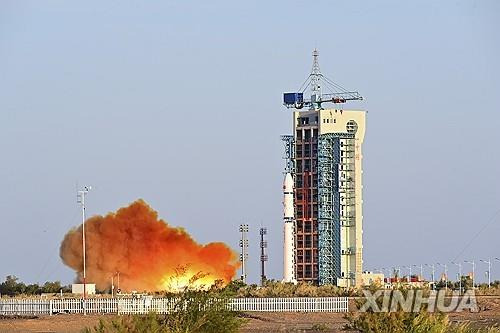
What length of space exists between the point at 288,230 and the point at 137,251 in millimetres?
11893

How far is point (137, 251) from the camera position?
91.1 m

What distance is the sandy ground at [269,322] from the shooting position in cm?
4909

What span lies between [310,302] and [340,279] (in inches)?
1319

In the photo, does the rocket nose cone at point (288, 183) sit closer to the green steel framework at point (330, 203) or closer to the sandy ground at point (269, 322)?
the green steel framework at point (330, 203)

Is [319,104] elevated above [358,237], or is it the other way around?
[319,104]

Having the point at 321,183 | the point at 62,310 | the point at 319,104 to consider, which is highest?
the point at 319,104

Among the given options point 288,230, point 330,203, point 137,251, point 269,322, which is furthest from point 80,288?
point 269,322

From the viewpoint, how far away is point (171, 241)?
91.0 m

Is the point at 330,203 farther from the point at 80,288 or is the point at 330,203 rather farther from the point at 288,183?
the point at 80,288

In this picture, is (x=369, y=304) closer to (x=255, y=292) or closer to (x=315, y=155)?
(x=255, y=292)

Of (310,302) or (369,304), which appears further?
(310,302)

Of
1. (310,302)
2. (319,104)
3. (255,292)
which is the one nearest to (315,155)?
(319,104)

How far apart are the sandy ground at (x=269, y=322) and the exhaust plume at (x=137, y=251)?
2931cm

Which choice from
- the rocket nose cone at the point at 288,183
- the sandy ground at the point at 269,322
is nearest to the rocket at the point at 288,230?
the rocket nose cone at the point at 288,183
